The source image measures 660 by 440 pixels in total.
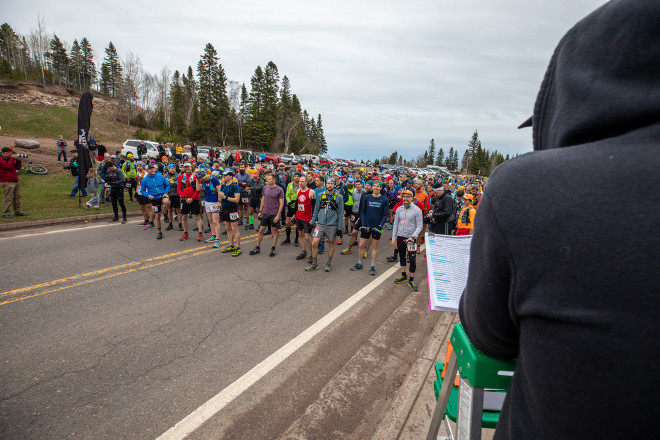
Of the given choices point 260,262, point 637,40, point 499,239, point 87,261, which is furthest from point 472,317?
point 87,261

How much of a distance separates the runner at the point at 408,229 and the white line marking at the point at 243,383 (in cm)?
206

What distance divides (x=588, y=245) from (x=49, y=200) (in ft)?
54.6

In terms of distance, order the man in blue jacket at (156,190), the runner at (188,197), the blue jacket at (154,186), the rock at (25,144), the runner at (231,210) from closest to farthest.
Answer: the runner at (231,210) < the runner at (188,197) < the man in blue jacket at (156,190) < the blue jacket at (154,186) < the rock at (25,144)

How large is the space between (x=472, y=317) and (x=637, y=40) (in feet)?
2.57

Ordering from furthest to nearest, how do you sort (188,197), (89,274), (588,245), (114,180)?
(114,180), (188,197), (89,274), (588,245)

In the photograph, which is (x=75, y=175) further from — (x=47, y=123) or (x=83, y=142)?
(x=47, y=123)

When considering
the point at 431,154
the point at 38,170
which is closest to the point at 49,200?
the point at 38,170

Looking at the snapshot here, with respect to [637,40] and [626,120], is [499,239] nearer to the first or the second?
[626,120]

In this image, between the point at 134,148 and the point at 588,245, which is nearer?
the point at 588,245

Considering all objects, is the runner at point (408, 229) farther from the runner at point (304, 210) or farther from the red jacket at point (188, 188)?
the red jacket at point (188, 188)

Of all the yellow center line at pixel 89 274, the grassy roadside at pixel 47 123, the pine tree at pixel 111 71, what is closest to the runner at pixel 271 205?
the yellow center line at pixel 89 274

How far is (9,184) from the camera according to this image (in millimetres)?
9688

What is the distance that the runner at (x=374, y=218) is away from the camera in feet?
24.6

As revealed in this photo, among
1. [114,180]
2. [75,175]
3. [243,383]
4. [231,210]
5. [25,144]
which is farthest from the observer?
[25,144]
